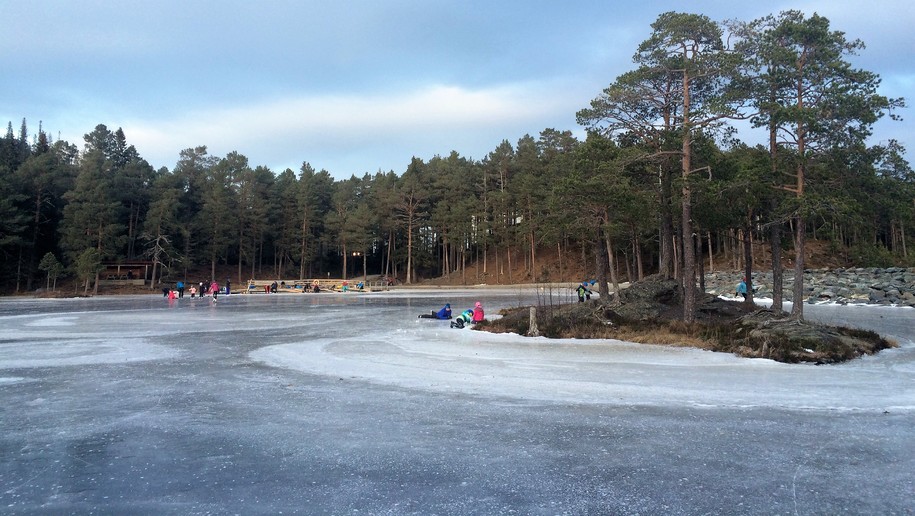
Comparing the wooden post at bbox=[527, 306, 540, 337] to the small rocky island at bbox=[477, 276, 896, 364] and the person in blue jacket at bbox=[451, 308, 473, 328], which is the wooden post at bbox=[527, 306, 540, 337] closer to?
the small rocky island at bbox=[477, 276, 896, 364]

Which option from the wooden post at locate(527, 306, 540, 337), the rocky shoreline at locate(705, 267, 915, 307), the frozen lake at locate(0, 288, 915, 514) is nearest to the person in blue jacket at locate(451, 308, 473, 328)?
the wooden post at locate(527, 306, 540, 337)

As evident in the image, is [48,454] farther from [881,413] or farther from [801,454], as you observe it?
[881,413]

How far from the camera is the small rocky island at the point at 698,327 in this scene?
10820mm

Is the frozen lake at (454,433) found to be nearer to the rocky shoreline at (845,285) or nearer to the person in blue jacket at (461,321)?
the person in blue jacket at (461,321)

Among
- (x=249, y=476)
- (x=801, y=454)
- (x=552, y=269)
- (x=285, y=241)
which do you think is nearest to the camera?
(x=249, y=476)

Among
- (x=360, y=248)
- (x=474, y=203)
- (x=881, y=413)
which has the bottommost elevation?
(x=881, y=413)

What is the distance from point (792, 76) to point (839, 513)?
13.2m

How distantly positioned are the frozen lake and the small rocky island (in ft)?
2.21

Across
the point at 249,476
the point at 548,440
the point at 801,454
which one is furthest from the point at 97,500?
the point at 801,454

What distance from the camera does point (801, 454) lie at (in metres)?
4.93

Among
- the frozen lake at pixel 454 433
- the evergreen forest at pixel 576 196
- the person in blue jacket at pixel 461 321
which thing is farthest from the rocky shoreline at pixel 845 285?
the person in blue jacket at pixel 461 321

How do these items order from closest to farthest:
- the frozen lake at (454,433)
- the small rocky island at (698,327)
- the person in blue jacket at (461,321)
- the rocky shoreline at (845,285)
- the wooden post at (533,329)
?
the frozen lake at (454,433)
the small rocky island at (698,327)
the wooden post at (533,329)
the person in blue jacket at (461,321)
the rocky shoreline at (845,285)

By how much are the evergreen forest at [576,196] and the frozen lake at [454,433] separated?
203 inches

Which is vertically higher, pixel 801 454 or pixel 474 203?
pixel 474 203
